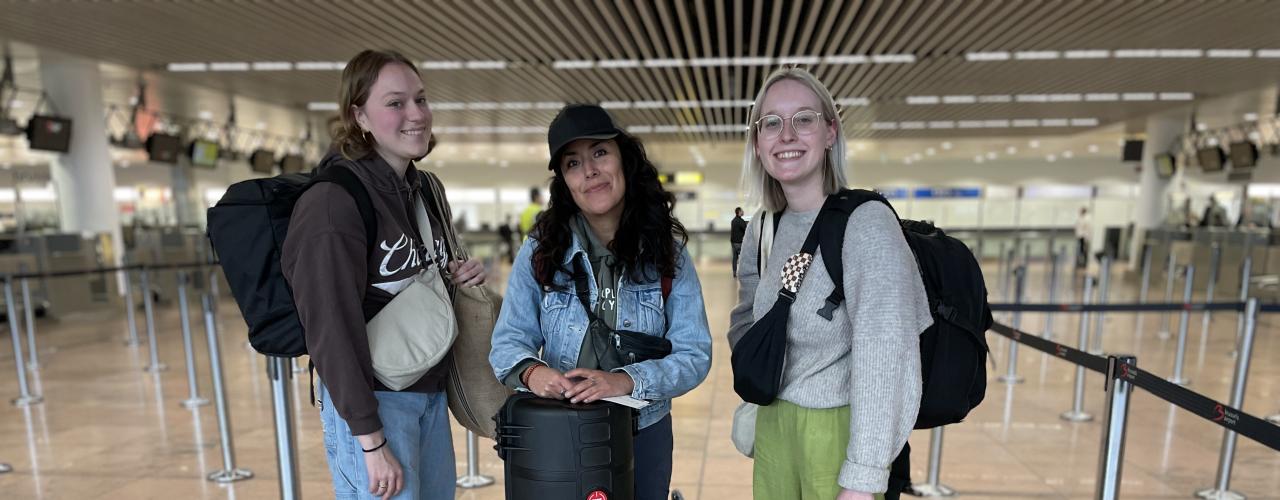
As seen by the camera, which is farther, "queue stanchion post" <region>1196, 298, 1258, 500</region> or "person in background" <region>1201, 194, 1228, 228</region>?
"person in background" <region>1201, 194, 1228, 228</region>

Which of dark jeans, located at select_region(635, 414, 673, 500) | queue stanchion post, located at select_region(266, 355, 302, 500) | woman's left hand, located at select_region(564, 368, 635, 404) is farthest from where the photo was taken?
queue stanchion post, located at select_region(266, 355, 302, 500)

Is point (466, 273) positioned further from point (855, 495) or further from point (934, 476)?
point (934, 476)

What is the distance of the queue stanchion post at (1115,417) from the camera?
2131mm

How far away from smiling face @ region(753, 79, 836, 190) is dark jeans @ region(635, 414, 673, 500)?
2.40ft

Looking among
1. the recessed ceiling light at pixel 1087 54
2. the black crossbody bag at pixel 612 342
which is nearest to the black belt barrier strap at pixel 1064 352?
the black crossbody bag at pixel 612 342

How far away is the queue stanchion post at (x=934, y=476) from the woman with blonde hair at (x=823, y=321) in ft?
7.31

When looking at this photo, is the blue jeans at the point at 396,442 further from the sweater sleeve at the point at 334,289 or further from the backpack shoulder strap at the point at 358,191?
the backpack shoulder strap at the point at 358,191

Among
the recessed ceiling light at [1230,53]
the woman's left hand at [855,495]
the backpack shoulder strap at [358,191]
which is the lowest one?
the woman's left hand at [855,495]

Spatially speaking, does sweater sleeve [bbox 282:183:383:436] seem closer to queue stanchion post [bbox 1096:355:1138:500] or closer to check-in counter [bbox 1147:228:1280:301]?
queue stanchion post [bbox 1096:355:1138:500]

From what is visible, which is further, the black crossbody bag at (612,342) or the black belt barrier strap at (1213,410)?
the black belt barrier strap at (1213,410)

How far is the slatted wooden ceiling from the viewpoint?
686cm

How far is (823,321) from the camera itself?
1.31 meters

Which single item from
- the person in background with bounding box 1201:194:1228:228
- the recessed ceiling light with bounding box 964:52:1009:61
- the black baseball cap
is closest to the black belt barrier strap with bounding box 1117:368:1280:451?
the black baseball cap

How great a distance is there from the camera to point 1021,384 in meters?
5.39
